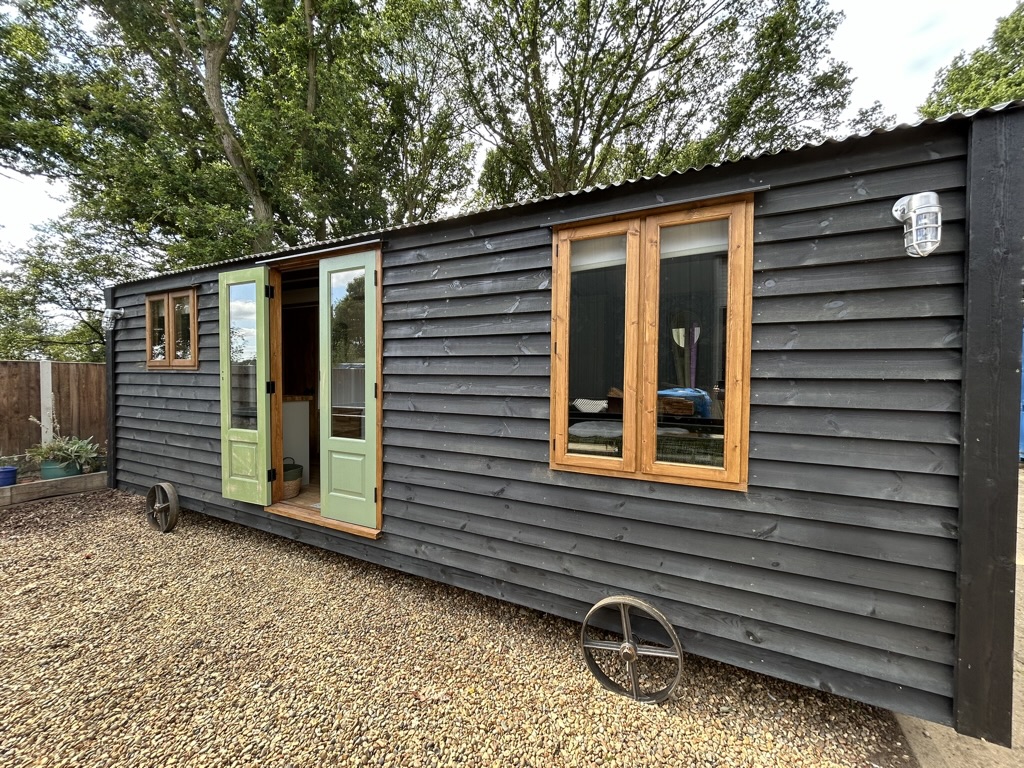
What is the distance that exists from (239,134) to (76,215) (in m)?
3.94

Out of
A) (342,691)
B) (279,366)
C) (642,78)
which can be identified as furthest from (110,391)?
(642,78)

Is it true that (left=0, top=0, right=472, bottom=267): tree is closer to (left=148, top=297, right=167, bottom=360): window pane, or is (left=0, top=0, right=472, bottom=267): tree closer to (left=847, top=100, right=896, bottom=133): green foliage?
(left=148, top=297, right=167, bottom=360): window pane

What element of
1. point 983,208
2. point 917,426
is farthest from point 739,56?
point 917,426

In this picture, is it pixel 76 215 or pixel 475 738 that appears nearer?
pixel 475 738

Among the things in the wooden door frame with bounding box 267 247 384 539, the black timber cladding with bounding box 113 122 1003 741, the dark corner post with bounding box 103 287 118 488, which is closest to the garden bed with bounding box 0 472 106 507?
the dark corner post with bounding box 103 287 118 488

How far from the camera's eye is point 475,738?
5.50 feet

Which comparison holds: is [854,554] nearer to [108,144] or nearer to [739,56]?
[739,56]

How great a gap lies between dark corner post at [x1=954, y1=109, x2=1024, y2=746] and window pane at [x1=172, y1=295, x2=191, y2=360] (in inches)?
210

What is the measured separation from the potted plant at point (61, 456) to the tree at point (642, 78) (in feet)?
28.0

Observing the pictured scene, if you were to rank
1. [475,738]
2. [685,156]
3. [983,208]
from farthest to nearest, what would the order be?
1. [685,156]
2. [475,738]
3. [983,208]

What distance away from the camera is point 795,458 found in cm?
169

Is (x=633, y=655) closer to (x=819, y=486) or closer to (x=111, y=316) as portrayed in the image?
(x=819, y=486)

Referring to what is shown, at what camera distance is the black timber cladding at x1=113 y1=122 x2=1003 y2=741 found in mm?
1500

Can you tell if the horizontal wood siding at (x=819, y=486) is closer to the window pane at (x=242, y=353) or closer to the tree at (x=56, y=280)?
the window pane at (x=242, y=353)
